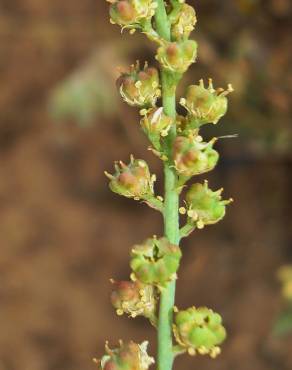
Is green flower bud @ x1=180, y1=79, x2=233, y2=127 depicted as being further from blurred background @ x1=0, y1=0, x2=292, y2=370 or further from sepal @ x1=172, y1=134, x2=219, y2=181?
blurred background @ x1=0, y1=0, x2=292, y2=370

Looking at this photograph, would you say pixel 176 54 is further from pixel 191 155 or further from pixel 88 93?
pixel 88 93

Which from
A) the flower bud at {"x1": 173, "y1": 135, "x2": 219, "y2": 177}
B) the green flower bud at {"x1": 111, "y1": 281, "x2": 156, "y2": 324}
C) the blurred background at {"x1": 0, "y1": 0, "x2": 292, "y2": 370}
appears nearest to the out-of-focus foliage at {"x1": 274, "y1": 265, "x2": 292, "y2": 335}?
the blurred background at {"x1": 0, "y1": 0, "x2": 292, "y2": 370}

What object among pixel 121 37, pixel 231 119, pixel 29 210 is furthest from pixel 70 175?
pixel 231 119

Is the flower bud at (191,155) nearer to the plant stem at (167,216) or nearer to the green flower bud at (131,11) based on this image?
the plant stem at (167,216)

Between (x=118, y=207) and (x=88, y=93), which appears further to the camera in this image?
(x=118, y=207)

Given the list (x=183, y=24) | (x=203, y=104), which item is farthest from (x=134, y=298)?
(x=183, y=24)

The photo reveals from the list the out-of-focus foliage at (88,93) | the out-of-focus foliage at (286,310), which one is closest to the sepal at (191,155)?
the out-of-focus foliage at (286,310)
